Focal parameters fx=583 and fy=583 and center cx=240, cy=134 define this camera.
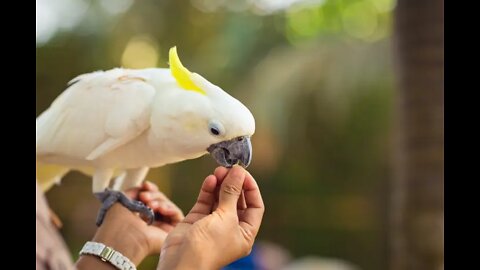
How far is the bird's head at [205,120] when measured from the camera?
802mm

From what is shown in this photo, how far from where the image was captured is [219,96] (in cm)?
81

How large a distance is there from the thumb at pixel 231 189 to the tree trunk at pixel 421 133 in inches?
41.8

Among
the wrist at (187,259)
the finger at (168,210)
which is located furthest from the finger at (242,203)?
the finger at (168,210)

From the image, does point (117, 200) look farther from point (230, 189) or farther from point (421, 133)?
point (421, 133)

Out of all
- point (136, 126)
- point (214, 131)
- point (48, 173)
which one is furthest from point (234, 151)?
point (48, 173)

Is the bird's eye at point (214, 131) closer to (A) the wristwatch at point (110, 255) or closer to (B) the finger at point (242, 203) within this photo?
(B) the finger at point (242, 203)

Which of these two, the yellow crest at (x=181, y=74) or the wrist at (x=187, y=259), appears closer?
the wrist at (x=187, y=259)

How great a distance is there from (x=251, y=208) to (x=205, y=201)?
64 mm

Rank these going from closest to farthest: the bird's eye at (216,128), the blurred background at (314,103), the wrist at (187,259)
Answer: the wrist at (187,259) < the bird's eye at (216,128) < the blurred background at (314,103)

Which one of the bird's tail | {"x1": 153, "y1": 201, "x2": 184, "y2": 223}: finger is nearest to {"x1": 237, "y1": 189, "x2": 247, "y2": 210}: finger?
{"x1": 153, "y1": 201, "x2": 184, "y2": 223}: finger

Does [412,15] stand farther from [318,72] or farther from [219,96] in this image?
[318,72]

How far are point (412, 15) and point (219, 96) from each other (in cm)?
109

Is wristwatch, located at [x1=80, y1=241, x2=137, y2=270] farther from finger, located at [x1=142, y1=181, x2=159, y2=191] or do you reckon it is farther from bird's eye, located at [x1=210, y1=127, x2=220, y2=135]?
bird's eye, located at [x1=210, y1=127, x2=220, y2=135]
